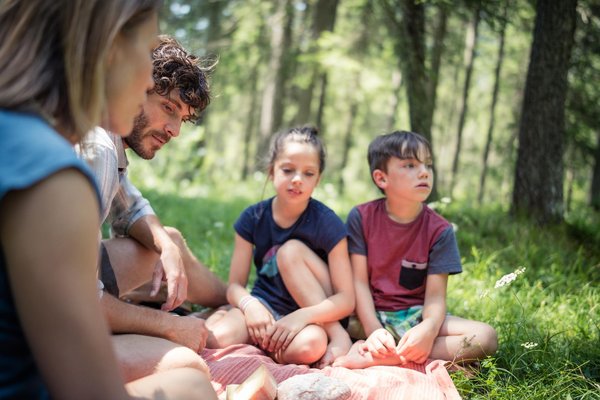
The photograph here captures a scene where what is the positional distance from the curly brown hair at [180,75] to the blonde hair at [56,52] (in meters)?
1.61

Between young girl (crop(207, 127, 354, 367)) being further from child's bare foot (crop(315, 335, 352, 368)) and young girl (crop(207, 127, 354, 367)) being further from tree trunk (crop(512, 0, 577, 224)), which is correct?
tree trunk (crop(512, 0, 577, 224))

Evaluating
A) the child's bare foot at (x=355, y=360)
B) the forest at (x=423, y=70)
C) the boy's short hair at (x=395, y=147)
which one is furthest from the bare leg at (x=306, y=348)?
the forest at (x=423, y=70)

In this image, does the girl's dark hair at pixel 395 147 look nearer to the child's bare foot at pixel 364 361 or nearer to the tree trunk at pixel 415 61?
the child's bare foot at pixel 364 361

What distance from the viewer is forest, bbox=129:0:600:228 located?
215 inches

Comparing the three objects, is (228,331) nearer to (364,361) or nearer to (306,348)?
(306,348)

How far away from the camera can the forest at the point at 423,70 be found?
17.9 ft

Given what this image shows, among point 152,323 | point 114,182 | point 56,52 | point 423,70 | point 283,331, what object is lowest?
point 283,331

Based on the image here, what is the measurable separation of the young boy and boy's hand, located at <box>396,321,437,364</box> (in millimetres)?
41

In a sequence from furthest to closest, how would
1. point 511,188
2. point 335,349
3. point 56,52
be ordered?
point 511,188
point 335,349
point 56,52

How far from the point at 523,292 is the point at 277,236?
167 centimetres

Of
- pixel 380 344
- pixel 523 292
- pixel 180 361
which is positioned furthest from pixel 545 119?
pixel 180 361

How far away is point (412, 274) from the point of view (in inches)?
128

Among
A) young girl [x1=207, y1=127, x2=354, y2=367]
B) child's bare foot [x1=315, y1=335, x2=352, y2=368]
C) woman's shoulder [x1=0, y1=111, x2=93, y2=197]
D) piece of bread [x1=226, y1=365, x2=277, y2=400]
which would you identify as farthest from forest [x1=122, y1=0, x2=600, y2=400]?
woman's shoulder [x1=0, y1=111, x2=93, y2=197]

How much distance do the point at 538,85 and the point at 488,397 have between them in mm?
3926
